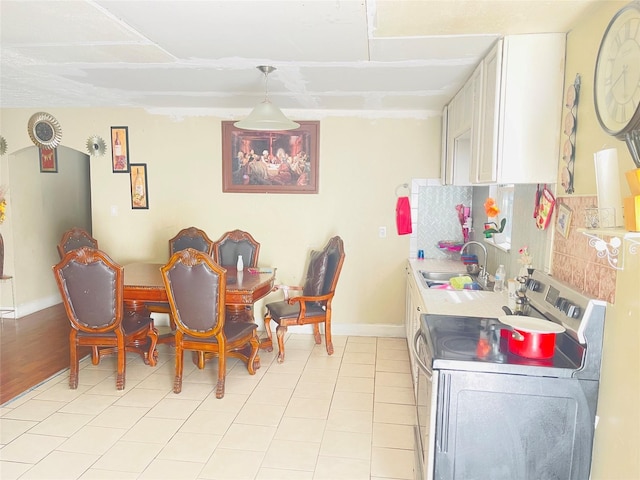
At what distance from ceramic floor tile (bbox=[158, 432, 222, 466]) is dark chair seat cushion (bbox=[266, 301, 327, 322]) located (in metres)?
1.31

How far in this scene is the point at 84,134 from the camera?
4484mm

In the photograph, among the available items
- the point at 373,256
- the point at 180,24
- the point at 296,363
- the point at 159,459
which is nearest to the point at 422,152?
the point at 373,256

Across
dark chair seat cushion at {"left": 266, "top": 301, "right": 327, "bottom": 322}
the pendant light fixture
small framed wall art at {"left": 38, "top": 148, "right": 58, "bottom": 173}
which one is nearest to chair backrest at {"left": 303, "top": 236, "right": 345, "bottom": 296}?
dark chair seat cushion at {"left": 266, "top": 301, "right": 327, "bottom": 322}

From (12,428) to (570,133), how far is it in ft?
11.5

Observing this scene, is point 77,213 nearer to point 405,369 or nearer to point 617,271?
point 405,369

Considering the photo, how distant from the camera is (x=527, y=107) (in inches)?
83.4

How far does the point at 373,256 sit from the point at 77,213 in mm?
4104

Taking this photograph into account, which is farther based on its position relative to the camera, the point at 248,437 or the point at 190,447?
the point at 248,437

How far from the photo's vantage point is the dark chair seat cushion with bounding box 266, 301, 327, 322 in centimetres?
374

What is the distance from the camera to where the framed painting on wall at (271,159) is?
4293 mm

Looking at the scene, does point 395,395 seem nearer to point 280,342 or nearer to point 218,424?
point 280,342

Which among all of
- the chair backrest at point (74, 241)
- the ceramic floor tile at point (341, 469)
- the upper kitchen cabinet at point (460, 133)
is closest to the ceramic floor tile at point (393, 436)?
the ceramic floor tile at point (341, 469)

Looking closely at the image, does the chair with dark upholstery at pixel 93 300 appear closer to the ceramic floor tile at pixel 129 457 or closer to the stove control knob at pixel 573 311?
the ceramic floor tile at pixel 129 457

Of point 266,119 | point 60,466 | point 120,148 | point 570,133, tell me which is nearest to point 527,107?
point 570,133
